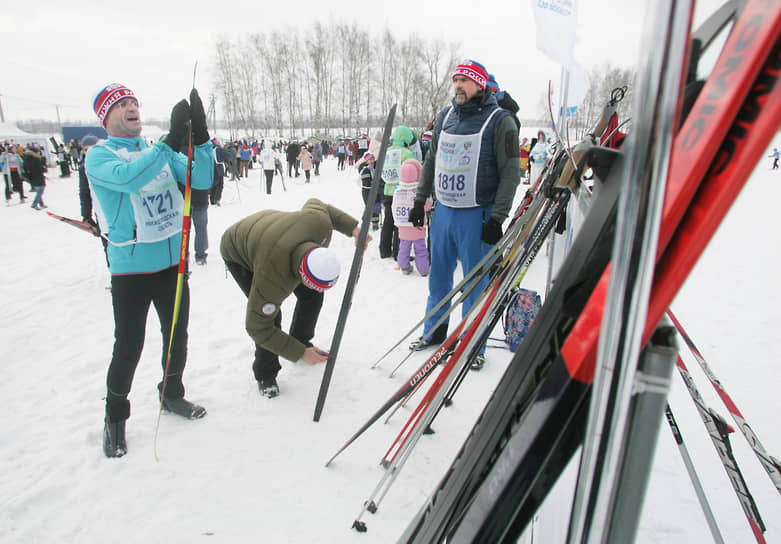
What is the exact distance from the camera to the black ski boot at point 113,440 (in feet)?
7.18

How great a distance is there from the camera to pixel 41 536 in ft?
5.82

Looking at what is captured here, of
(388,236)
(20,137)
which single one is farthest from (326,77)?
(388,236)

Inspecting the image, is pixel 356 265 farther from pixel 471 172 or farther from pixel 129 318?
pixel 129 318

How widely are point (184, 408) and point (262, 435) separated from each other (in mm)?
546

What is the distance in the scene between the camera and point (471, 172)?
110 inches

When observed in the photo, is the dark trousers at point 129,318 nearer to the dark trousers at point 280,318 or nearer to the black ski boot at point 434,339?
the dark trousers at point 280,318

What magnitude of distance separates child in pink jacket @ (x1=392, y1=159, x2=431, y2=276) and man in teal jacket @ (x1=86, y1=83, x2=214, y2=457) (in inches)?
105

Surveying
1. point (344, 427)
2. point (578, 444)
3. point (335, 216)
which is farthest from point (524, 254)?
point (335, 216)

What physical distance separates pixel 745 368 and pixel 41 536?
419 centimetres

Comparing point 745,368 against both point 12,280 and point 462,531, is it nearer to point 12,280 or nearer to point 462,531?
point 462,531

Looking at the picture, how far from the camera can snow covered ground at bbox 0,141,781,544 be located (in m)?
1.81

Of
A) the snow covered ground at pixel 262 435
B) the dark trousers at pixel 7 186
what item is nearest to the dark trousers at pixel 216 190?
the snow covered ground at pixel 262 435

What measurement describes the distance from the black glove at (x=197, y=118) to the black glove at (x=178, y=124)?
0.12ft

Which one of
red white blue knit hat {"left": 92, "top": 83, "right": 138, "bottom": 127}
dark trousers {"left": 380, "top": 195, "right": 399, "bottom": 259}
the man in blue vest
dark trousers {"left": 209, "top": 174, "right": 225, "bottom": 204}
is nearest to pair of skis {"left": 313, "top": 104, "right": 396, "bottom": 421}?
the man in blue vest
